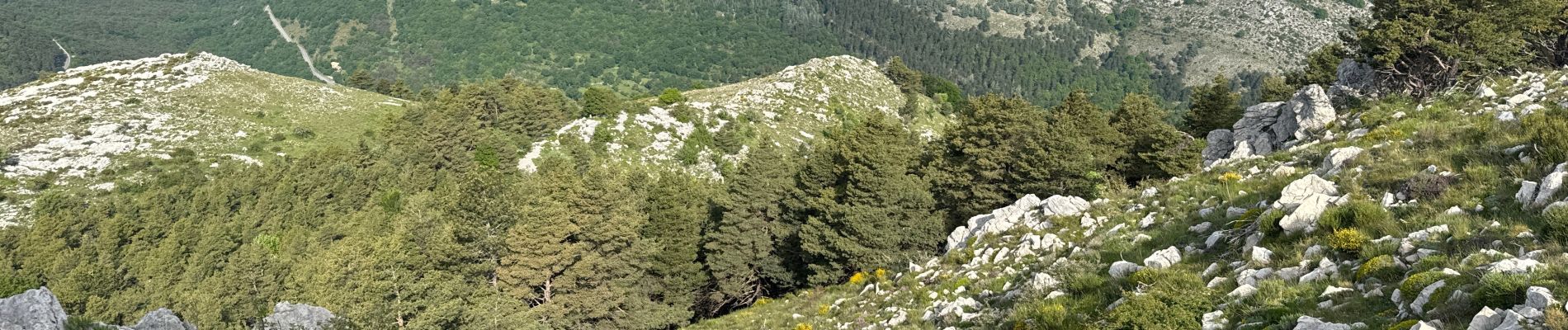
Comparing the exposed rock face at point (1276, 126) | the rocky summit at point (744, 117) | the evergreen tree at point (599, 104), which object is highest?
the exposed rock face at point (1276, 126)

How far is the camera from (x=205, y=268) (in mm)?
53750

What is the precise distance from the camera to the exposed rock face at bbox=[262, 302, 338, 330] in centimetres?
3553

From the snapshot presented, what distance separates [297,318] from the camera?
38.6 metres

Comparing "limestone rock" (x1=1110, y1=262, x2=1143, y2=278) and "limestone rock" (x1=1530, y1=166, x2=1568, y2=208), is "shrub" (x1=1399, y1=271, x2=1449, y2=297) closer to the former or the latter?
"limestone rock" (x1=1530, y1=166, x2=1568, y2=208)

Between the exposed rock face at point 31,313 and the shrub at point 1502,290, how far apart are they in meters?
48.8

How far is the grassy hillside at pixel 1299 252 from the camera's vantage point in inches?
342

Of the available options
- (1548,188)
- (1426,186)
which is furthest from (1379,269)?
(1426,186)

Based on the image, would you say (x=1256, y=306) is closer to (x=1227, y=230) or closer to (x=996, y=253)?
(x=1227, y=230)

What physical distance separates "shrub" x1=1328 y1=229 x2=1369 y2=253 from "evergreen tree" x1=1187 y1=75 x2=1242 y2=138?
45.9 metres

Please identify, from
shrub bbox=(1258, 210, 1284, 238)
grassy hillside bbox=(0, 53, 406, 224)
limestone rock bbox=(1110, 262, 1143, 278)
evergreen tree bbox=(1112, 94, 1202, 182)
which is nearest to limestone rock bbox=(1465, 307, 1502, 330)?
shrub bbox=(1258, 210, 1284, 238)

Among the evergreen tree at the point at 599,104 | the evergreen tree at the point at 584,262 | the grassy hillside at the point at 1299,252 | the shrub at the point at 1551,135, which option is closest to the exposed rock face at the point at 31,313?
the evergreen tree at the point at 584,262

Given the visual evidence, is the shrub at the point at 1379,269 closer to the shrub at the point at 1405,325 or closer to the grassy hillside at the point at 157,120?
the shrub at the point at 1405,325

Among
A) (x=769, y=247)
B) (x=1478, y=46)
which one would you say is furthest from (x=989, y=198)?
(x=1478, y=46)

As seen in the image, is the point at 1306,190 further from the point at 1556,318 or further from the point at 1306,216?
the point at 1556,318
